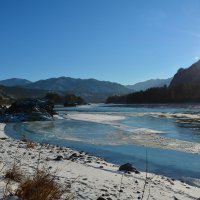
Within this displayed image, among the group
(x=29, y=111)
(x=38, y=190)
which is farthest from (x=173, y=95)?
(x=38, y=190)

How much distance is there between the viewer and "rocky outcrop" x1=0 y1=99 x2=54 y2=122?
6095cm

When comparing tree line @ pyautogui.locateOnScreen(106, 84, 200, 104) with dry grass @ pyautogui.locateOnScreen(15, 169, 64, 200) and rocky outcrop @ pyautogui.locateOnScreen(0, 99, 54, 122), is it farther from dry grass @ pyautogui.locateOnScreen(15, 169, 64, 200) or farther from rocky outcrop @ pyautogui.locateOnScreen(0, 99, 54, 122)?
dry grass @ pyautogui.locateOnScreen(15, 169, 64, 200)

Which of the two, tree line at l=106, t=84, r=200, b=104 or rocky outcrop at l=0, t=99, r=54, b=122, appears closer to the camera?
rocky outcrop at l=0, t=99, r=54, b=122

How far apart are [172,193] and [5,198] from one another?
621 centimetres

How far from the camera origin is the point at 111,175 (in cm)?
1197

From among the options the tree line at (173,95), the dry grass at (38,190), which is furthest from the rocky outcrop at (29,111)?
the tree line at (173,95)

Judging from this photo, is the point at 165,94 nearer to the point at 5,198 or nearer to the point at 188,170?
the point at 188,170

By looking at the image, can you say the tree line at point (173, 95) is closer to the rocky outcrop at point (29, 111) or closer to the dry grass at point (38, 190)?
the rocky outcrop at point (29, 111)

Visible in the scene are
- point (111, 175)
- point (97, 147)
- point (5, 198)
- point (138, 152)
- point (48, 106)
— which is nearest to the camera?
point (5, 198)

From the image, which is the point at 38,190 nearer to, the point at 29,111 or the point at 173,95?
the point at 29,111

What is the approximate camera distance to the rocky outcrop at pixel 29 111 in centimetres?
6095

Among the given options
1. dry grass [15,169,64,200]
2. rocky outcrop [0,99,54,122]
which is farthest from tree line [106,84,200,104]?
dry grass [15,169,64,200]

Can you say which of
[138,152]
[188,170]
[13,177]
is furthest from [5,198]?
[138,152]

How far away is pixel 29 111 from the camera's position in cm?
6450
